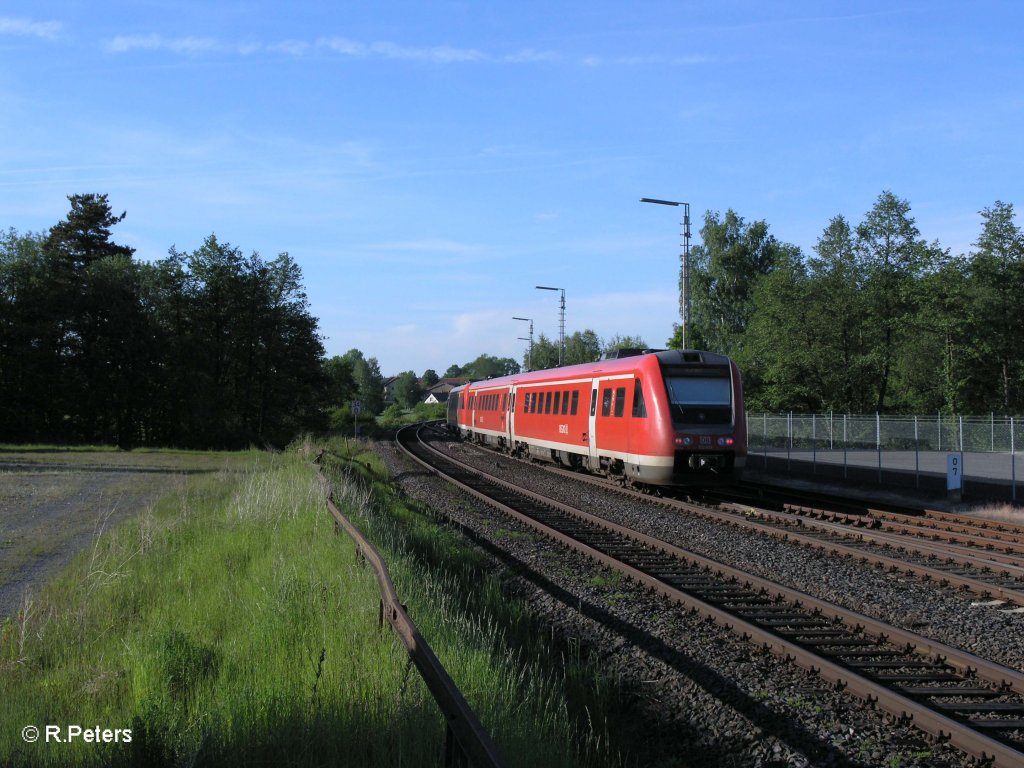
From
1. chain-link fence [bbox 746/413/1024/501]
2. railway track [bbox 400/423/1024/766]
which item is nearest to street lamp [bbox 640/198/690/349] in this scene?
chain-link fence [bbox 746/413/1024/501]

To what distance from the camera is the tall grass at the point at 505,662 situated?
461 cm

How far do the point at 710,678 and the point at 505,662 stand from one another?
1.70 metres

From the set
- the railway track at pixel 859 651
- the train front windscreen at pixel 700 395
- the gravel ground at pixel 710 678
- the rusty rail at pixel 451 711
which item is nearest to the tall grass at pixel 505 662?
Result: the gravel ground at pixel 710 678

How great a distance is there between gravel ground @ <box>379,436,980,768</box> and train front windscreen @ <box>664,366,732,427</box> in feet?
15.3

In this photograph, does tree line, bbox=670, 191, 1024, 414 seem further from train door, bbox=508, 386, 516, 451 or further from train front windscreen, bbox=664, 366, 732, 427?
train front windscreen, bbox=664, 366, 732, 427

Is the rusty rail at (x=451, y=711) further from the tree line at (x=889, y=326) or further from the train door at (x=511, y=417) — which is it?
the tree line at (x=889, y=326)

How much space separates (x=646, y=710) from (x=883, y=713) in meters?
1.53

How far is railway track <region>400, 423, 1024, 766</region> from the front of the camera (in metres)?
5.27

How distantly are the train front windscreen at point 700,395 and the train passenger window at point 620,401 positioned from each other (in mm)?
1710

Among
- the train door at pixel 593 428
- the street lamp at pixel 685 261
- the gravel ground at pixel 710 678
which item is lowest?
the gravel ground at pixel 710 678

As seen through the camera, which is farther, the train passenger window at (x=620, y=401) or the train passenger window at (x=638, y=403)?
the train passenger window at (x=620, y=401)

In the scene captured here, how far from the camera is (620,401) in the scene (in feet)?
61.1

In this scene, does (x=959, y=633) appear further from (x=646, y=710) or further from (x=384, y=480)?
(x=384, y=480)

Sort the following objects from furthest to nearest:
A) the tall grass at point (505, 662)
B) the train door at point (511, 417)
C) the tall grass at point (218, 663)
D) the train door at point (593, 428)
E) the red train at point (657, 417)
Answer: the train door at point (511, 417) → the train door at point (593, 428) → the red train at point (657, 417) → the tall grass at point (505, 662) → the tall grass at point (218, 663)
